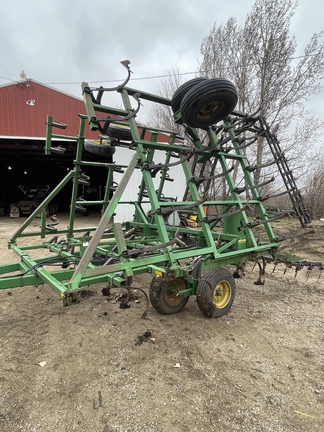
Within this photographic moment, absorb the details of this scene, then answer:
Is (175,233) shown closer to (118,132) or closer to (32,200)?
(118,132)

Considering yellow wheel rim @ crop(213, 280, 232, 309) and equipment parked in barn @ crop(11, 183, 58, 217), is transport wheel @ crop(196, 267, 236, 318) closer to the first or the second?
yellow wheel rim @ crop(213, 280, 232, 309)

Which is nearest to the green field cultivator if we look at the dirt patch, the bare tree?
the dirt patch

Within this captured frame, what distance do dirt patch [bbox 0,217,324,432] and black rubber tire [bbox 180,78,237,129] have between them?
253 centimetres

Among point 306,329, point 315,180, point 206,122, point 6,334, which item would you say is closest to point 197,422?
point 306,329

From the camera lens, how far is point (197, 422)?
6.79 feet

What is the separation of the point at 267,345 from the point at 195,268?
1129 millimetres

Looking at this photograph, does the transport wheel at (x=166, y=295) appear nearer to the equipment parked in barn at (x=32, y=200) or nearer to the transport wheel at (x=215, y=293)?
the transport wheel at (x=215, y=293)

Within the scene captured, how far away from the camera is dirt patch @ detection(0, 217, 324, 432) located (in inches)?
83.0

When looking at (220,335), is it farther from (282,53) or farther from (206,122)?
(282,53)

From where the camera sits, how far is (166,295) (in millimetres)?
3717

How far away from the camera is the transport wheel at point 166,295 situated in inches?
141

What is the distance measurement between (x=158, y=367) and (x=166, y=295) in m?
1.10

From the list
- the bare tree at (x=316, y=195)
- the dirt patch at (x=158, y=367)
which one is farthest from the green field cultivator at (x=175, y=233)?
the bare tree at (x=316, y=195)

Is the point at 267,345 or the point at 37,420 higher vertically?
the point at 37,420
